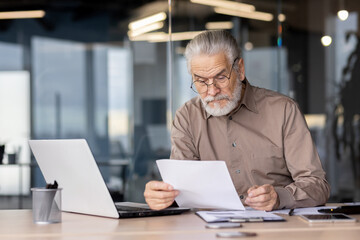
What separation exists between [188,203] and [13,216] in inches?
26.9

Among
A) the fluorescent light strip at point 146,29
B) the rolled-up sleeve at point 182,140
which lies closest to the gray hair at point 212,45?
the rolled-up sleeve at point 182,140

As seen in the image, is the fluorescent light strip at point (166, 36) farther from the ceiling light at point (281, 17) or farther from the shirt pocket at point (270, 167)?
the shirt pocket at point (270, 167)

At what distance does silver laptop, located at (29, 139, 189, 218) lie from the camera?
2.22 meters

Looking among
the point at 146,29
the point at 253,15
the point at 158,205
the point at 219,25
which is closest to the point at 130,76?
the point at 146,29

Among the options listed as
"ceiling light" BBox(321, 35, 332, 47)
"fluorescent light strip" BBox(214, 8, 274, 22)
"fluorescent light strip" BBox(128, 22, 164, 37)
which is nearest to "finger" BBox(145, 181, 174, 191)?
"fluorescent light strip" BBox(128, 22, 164, 37)

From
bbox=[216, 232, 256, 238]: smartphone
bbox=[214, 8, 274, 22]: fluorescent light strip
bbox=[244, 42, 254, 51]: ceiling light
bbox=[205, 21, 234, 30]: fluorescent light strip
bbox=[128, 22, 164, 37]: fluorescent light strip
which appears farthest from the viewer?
bbox=[244, 42, 254, 51]: ceiling light

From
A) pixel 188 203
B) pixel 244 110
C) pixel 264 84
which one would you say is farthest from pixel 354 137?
pixel 188 203

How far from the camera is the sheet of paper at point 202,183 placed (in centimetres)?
223

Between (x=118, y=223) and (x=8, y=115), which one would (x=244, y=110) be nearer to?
(x=118, y=223)

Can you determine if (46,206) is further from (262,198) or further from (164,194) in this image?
(262,198)

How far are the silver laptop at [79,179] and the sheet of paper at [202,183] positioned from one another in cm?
8

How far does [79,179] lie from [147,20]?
4845 mm

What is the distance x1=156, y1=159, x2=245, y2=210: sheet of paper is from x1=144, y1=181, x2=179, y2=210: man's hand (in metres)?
0.03

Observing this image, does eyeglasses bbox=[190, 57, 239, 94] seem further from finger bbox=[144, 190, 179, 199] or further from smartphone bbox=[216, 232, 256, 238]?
smartphone bbox=[216, 232, 256, 238]
